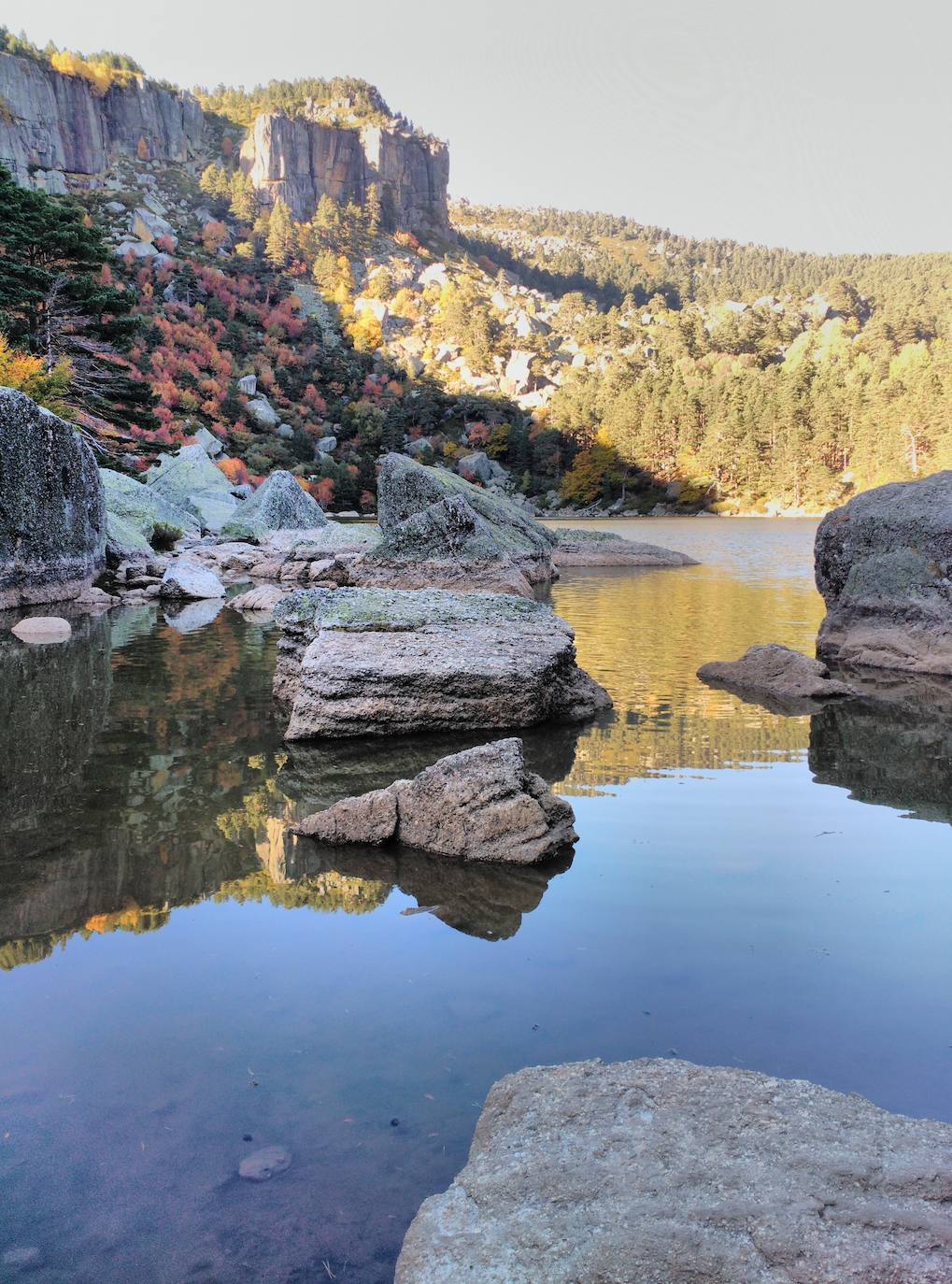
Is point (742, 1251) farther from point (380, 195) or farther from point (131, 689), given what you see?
point (380, 195)

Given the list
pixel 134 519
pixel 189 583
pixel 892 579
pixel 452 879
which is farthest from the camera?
pixel 134 519

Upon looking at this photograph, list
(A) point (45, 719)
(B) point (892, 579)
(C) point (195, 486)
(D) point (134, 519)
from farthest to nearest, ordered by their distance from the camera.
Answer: (C) point (195, 486), (D) point (134, 519), (B) point (892, 579), (A) point (45, 719)

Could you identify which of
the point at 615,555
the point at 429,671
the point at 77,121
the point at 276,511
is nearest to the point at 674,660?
the point at 429,671

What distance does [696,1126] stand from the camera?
212 centimetres

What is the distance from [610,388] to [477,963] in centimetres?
9951

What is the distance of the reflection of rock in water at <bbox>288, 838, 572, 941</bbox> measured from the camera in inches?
148

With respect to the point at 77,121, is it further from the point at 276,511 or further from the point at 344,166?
the point at 276,511

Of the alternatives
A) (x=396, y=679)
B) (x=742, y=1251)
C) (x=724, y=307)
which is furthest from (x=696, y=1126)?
(x=724, y=307)

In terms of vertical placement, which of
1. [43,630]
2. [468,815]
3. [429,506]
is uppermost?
[429,506]

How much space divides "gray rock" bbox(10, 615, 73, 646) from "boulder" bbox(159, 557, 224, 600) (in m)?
4.96

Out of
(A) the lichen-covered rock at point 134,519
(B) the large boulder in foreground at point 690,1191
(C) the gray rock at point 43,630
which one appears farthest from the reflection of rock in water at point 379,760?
(A) the lichen-covered rock at point 134,519

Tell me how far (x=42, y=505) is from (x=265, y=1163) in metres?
14.3

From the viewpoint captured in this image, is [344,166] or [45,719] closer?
[45,719]

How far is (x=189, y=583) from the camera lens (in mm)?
16984
